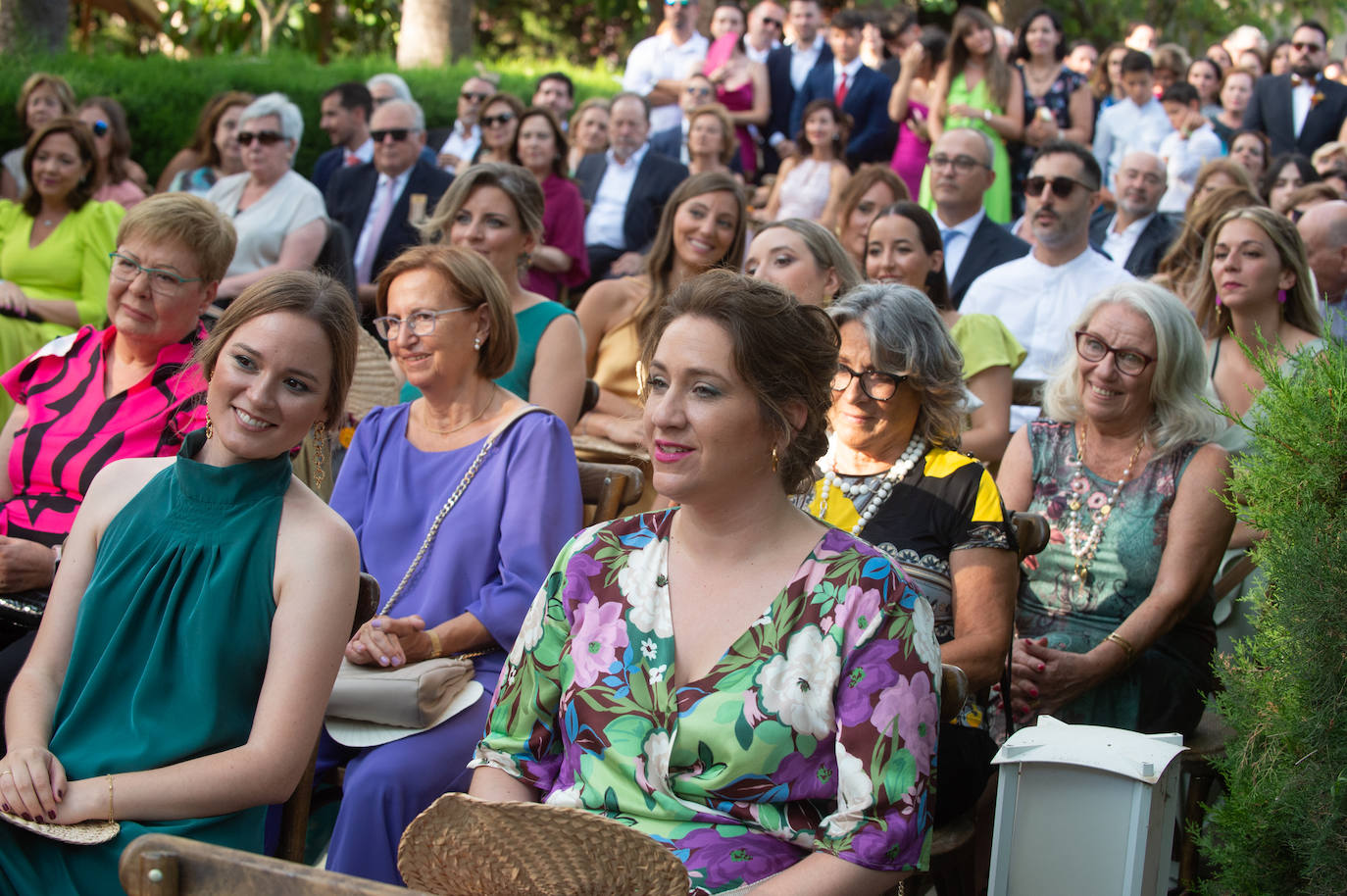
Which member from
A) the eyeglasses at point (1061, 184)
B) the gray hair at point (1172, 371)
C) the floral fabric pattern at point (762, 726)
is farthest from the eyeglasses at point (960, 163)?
the floral fabric pattern at point (762, 726)

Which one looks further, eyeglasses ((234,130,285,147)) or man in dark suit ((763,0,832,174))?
man in dark suit ((763,0,832,174))

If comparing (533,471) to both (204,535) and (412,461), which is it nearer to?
(412,461)

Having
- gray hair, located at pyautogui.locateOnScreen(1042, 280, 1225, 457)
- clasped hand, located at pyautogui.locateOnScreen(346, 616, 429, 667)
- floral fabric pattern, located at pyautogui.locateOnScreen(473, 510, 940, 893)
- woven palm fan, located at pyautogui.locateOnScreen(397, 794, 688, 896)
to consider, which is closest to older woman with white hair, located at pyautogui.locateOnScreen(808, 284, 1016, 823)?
gray hair, located at pyautogui.locateOnScreen(1042, 280, 1225, 457)

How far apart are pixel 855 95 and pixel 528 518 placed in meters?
7.28

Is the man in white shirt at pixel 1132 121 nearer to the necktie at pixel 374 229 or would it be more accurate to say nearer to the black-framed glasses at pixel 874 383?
the necktie at pixel 374 229

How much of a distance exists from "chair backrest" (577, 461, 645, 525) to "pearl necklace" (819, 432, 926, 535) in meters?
0.68

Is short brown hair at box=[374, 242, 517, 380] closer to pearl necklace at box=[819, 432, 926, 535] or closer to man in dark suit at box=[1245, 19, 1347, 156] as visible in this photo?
pearl necklace at box=[819, 432, 926, 535]

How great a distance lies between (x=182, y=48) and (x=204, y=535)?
59.0 ft

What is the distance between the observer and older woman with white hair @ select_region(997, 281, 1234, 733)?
3.32 meters

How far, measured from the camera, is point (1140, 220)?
23.6 feet

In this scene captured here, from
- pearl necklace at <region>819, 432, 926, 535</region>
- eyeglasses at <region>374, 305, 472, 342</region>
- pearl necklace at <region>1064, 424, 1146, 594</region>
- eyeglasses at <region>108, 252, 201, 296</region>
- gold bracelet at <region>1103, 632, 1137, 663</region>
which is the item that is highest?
eyeglasses at <region>108, 252, 201, 296</region>

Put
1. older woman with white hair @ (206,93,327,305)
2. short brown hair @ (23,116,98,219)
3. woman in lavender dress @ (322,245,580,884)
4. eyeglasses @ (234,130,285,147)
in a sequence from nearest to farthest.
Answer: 1. woman in lavender dress @ (322,245,580,884)
2. short brown hair @ (23,116,98,219)
3. older woman with white hair @ (206,93,327,305)
4. eyeglasses @ (234,130,285,147)

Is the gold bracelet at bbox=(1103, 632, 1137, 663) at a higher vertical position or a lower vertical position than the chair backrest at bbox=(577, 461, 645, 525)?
lower

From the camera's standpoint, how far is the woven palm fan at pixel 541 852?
65.0 inches
